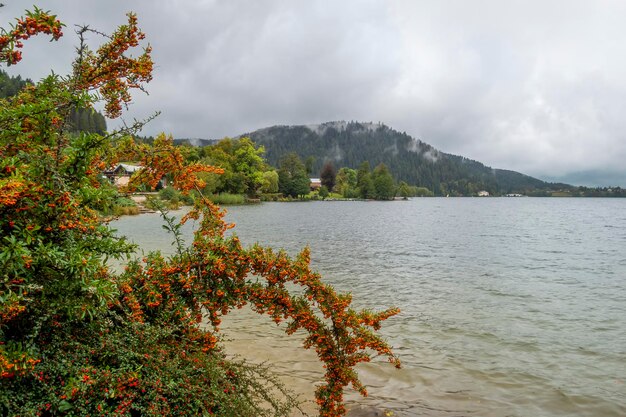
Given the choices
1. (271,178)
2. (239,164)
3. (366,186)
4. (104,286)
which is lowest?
(104,286)

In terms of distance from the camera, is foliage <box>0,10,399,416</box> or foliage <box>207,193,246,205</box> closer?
foliage <box>0,10,399,416</box>

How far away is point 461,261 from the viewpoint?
79.5 ft

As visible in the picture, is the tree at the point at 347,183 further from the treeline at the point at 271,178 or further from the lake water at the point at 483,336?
the lake water at the point at 483,336

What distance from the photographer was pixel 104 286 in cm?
291

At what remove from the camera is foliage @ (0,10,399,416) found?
2949 millimetres

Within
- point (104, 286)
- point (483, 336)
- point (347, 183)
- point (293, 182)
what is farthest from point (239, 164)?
point (104, 286)

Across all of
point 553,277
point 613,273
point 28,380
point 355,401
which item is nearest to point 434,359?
point 355,401

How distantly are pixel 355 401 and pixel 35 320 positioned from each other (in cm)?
533

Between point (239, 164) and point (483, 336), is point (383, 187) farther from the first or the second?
point (483, 336)

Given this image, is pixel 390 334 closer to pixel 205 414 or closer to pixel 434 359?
pixel 434 359

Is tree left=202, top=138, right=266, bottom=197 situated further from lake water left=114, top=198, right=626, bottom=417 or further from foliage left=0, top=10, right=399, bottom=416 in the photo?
foliage left=0, top=10, right=399, bottom=416

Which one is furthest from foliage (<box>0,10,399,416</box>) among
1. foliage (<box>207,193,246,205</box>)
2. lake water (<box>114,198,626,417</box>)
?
foliage (<box>207,193,246,205</box>)

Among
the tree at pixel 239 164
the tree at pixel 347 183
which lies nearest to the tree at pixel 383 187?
the tree at pixel 347 183

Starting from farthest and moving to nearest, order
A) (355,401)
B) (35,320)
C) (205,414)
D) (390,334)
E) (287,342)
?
(390,334) → (287,342) → (355,401) → (205,414) → (35,320)
